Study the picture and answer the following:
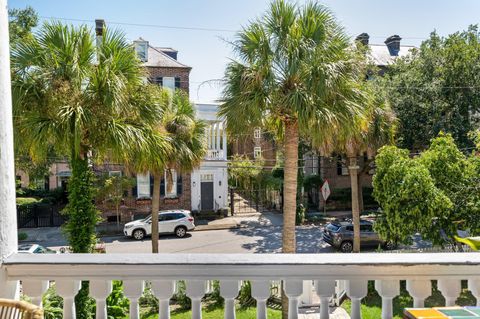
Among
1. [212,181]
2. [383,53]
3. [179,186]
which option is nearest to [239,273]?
[179,186]

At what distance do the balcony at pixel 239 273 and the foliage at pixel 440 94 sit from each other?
A: 18.3m

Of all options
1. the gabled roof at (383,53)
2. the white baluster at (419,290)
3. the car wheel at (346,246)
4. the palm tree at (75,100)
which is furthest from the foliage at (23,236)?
the gabled roof at (383,53)

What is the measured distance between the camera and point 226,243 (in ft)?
52.2

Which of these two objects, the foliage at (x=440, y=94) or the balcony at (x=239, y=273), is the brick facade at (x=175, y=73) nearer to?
the foliage at (x=440, y=94)

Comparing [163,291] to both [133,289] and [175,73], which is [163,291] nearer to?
[133,289]

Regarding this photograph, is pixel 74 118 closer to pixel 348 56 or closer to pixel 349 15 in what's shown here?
pixel 348 56

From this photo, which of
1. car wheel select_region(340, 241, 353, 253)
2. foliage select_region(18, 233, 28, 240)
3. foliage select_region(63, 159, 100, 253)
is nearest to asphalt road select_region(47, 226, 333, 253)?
car wheel select_region(340, 241, 353, 253)

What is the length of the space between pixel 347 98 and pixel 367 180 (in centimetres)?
2195

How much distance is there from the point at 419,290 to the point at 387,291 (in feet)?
0.54

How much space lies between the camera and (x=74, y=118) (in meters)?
4.38

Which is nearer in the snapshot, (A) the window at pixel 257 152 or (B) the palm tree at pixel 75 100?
(B) the palm tree at pixel 75 100

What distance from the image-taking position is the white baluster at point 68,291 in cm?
179

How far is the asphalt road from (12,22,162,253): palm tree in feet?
32.6

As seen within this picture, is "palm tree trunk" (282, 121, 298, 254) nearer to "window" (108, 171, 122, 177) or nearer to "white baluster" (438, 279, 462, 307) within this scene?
"white baluster" (438, 279, 462, 307)
